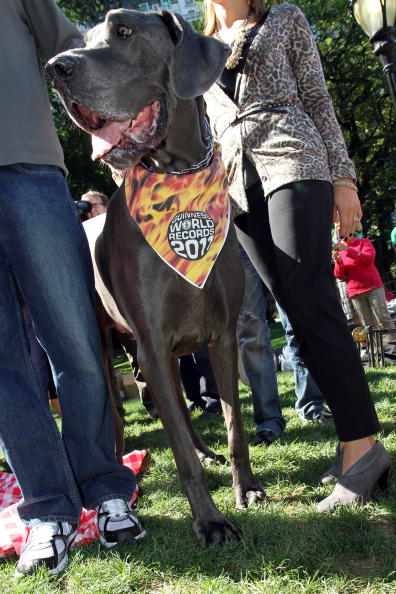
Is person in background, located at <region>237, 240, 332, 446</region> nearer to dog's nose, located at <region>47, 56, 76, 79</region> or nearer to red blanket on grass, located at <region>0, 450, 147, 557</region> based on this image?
red blanket on grass, located at <region>0, 450, 147, 557</region>

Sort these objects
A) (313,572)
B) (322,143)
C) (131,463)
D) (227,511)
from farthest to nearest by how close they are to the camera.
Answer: (131,463)
(322,143)
(227,511)
(313,572)

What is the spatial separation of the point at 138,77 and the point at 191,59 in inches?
10.1

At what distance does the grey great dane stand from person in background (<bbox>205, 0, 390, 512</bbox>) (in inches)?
11.0

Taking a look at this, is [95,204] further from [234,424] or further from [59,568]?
[59,568]

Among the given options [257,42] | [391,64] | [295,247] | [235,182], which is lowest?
[295,247]

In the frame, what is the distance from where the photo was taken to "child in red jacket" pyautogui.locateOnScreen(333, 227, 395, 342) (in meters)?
7.56

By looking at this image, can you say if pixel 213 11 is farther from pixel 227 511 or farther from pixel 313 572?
pixel 313 572

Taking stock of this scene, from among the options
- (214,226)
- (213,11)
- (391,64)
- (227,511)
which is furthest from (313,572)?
(391,64)

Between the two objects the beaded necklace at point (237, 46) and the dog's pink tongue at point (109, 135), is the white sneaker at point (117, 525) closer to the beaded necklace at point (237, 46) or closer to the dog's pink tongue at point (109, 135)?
the dog's pink tongue at point (109, 135)

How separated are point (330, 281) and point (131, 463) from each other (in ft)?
5.98

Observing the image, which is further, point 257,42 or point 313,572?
point 257,42

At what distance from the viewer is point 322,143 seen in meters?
2.62

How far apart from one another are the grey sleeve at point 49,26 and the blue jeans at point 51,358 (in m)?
0.57

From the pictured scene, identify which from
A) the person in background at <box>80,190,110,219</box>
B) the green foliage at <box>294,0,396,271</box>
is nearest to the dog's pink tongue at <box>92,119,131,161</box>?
the person in background at <box>80,190,110,219</box>
